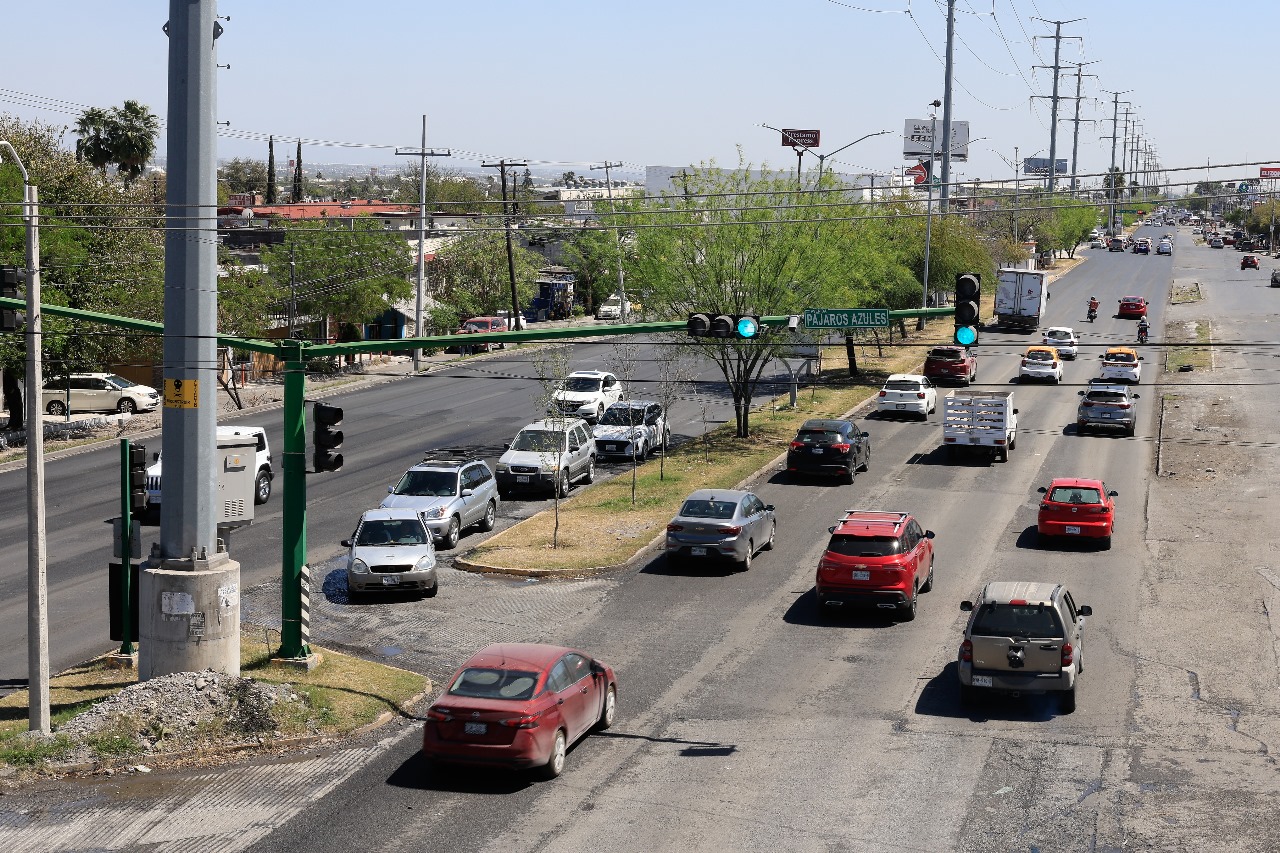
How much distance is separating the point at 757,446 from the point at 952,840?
3170 centimetres

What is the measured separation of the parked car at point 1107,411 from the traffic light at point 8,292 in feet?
127

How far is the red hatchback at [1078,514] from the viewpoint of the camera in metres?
33.7

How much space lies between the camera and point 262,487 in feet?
126

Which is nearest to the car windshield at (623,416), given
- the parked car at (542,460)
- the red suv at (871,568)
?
the parked car at (542,460)

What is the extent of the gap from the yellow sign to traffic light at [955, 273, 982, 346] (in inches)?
452

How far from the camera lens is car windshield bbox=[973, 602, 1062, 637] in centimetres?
2144

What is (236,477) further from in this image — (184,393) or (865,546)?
(865,546)

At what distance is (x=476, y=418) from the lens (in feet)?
179

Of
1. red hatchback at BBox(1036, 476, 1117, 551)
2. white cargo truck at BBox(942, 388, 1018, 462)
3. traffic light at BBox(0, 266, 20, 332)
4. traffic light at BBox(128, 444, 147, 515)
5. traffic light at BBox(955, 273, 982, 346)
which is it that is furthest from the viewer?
white cargo truck at BBox(942, 388, 1018, 462)

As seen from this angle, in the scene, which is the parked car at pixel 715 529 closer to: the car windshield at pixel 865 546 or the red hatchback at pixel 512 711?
the car windshield at pixel 865 546

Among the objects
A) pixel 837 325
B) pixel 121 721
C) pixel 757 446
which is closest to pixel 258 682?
pixel 121 721

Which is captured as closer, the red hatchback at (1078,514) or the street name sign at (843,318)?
the street name sign at (843,318)

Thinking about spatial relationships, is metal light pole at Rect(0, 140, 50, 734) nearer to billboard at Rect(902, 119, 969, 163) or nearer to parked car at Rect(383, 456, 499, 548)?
parked car at Rect(383, 456, 499, 548)

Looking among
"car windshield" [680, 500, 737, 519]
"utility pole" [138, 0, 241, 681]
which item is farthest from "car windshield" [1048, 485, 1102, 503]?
"utility pole" [138, 0, 241, 681]
